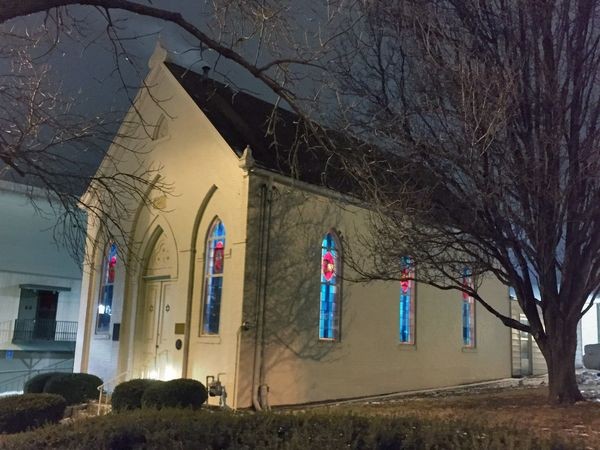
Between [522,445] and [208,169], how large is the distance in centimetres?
1079

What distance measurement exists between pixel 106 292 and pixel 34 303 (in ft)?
56.6

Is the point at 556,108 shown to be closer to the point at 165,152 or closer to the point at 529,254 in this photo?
the point at 529,254

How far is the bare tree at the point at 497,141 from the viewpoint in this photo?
31.7 feet

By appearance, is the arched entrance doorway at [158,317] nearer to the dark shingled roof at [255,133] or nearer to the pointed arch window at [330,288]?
the dark shingled roof at [255,133]

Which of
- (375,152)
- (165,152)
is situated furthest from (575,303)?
(165,152)

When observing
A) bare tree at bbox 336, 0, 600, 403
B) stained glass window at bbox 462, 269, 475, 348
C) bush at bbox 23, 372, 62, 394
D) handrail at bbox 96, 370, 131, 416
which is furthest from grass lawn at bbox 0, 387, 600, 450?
stained glass window at bbox 462, 269, 475, 348

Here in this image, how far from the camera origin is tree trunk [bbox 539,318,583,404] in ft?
36.4

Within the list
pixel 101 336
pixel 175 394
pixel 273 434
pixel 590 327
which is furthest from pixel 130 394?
pixel 590 327

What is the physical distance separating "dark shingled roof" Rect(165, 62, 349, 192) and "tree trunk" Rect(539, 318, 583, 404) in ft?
17.7

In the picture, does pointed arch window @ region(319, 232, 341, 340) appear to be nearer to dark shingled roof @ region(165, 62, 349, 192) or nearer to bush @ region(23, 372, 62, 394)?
dark shingled roof @ region(165, 62, 349, 192)

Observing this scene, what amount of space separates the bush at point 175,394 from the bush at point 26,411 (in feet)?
5.09

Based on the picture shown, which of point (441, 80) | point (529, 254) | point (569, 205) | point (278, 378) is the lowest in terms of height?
point (278, 378)

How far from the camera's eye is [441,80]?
9.98 meters

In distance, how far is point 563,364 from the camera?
11109 millimetres
